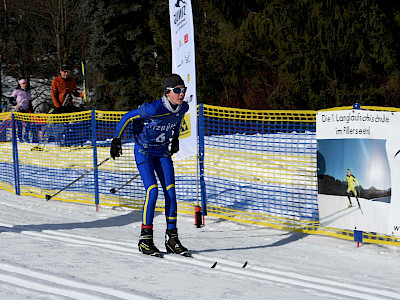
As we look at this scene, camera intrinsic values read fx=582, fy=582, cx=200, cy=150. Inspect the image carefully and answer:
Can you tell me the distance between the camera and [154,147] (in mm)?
6352

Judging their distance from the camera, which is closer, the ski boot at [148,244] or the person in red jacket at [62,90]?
the ski boot at [148,244]

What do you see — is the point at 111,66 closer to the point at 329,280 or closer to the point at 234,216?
the point at 234,216

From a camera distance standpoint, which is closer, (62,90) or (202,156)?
(202,156)

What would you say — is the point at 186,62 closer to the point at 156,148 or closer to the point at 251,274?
the point at 156,148

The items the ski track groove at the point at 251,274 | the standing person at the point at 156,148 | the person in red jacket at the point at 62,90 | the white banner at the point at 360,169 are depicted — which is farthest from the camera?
the person in red jacket at the point at 62,90

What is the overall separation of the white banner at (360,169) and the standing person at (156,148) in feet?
6.04

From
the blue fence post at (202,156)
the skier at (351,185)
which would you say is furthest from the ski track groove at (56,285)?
the blue fence post at (202,156)

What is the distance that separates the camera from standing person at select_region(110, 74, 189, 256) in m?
6.17

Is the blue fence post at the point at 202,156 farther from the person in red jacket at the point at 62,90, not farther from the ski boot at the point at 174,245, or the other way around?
the person in red jacket at the point at 62,90

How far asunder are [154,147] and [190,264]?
1.32 meters

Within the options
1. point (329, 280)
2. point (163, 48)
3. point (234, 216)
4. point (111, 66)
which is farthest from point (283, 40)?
point (329, 280)

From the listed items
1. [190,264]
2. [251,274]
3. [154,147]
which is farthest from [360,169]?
[154,147]

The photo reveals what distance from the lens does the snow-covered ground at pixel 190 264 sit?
5.03 meters

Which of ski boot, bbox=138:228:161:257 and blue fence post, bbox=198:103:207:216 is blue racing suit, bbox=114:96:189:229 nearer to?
ski boot, bbox=138:228:161:257
